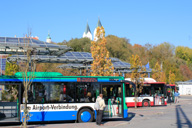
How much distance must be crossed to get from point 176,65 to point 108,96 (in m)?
65.2

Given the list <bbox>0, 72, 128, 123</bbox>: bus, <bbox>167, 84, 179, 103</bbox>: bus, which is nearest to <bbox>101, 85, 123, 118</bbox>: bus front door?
<bbox>0, 72, 128, 123</bbox>: bus

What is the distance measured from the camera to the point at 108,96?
53.8ft

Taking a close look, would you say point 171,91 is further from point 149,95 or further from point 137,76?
point 137,76

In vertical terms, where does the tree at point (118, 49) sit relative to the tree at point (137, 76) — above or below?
above

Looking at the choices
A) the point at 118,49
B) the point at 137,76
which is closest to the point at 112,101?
the point at 137,76

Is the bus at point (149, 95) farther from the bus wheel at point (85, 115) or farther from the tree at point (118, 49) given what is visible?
the tree at point (118, 49)

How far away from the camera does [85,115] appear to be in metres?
15.9

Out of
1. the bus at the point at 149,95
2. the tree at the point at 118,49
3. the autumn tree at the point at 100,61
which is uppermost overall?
the tree at the point at 118,49

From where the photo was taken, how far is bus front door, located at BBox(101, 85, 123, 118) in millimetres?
16250

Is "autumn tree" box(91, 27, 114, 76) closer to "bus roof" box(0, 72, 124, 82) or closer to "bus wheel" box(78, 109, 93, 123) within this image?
"bus roof" box(0, 72, 124, 82)

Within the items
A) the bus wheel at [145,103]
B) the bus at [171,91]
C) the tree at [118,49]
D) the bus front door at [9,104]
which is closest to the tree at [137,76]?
the bus wheel at [145,103]

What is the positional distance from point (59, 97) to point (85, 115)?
186cm

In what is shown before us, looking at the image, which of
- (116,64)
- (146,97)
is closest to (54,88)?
(146,97)

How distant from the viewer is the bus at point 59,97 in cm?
1502
